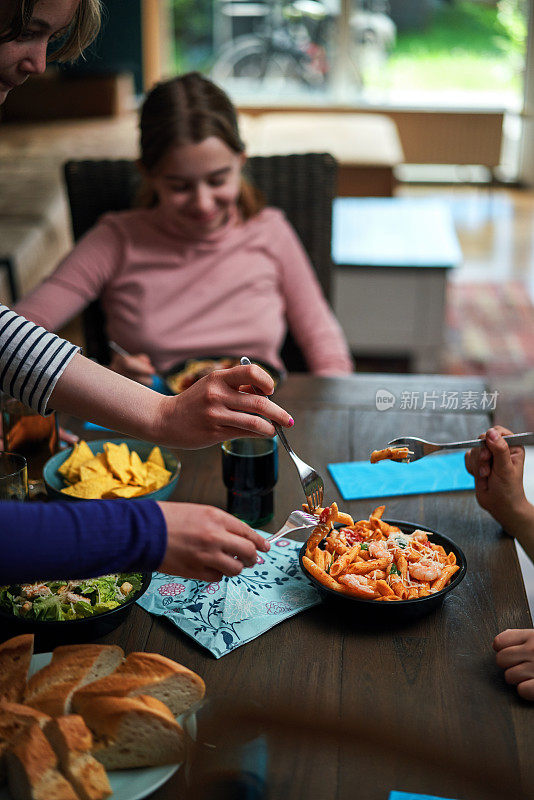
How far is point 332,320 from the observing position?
6.72ft

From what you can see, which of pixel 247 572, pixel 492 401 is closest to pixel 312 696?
pixel 247 572

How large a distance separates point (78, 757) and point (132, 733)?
0.16 feet

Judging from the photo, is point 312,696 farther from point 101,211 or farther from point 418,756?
point 101,211

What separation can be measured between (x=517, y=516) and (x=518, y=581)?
0.11m

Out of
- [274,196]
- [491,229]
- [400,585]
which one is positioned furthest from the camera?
[491,229]

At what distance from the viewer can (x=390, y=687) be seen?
34.3 inches

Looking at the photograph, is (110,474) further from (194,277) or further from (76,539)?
(194,277)

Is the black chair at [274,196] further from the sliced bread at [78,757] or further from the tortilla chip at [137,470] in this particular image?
the sliced bread at [78,757]

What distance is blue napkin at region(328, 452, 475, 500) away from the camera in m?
1.27

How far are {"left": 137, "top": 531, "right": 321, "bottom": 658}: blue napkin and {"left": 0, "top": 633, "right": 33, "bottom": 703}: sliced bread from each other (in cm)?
18

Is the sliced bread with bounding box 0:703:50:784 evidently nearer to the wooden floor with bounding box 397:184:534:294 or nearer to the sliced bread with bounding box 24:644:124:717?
the sliced bread with bounding box 24:644:124:717

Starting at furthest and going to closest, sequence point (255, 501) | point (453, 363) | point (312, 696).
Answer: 1. point (453, 363)
2. point (255, 501)
3. point (312, 696)

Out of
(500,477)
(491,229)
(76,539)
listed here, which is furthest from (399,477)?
Result: (491,229)

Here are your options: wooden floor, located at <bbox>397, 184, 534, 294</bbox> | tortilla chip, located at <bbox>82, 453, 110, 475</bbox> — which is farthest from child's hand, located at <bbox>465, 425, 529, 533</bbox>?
wooden floor, located at <bbox>397, 184, 534, 294</bbox>
